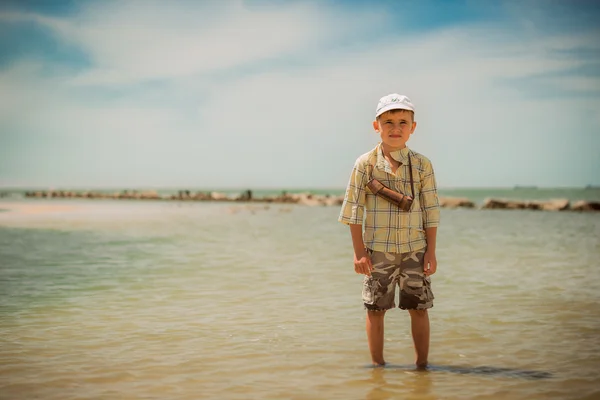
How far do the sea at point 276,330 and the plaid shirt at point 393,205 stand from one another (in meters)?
1.06

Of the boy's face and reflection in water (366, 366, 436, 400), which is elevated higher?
the boy's face

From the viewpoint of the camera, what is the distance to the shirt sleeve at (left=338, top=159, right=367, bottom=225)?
4.65m

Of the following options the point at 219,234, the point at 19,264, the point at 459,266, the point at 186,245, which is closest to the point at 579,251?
the point at 459,266

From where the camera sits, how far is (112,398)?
4262 millimetres

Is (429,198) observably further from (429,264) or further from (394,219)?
(429,264)

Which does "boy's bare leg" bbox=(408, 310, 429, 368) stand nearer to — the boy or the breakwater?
the boy

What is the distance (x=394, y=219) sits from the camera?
4.68m

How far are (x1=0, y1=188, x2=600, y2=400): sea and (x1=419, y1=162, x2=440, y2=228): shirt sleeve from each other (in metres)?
1.21

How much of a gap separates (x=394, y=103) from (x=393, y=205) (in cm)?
77

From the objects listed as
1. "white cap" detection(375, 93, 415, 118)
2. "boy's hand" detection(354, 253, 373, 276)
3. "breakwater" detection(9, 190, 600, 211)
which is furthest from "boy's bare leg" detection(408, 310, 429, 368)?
"breakwater" detection(9, 190, 600, 211)

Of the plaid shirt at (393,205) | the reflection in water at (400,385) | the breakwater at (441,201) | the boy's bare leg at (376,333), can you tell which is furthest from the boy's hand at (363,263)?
the breakwater at (441,201)

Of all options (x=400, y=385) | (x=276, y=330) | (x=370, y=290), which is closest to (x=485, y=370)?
(x=400, y=385)

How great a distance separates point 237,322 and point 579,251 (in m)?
9.97

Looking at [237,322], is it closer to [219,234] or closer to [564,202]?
[219,234]
